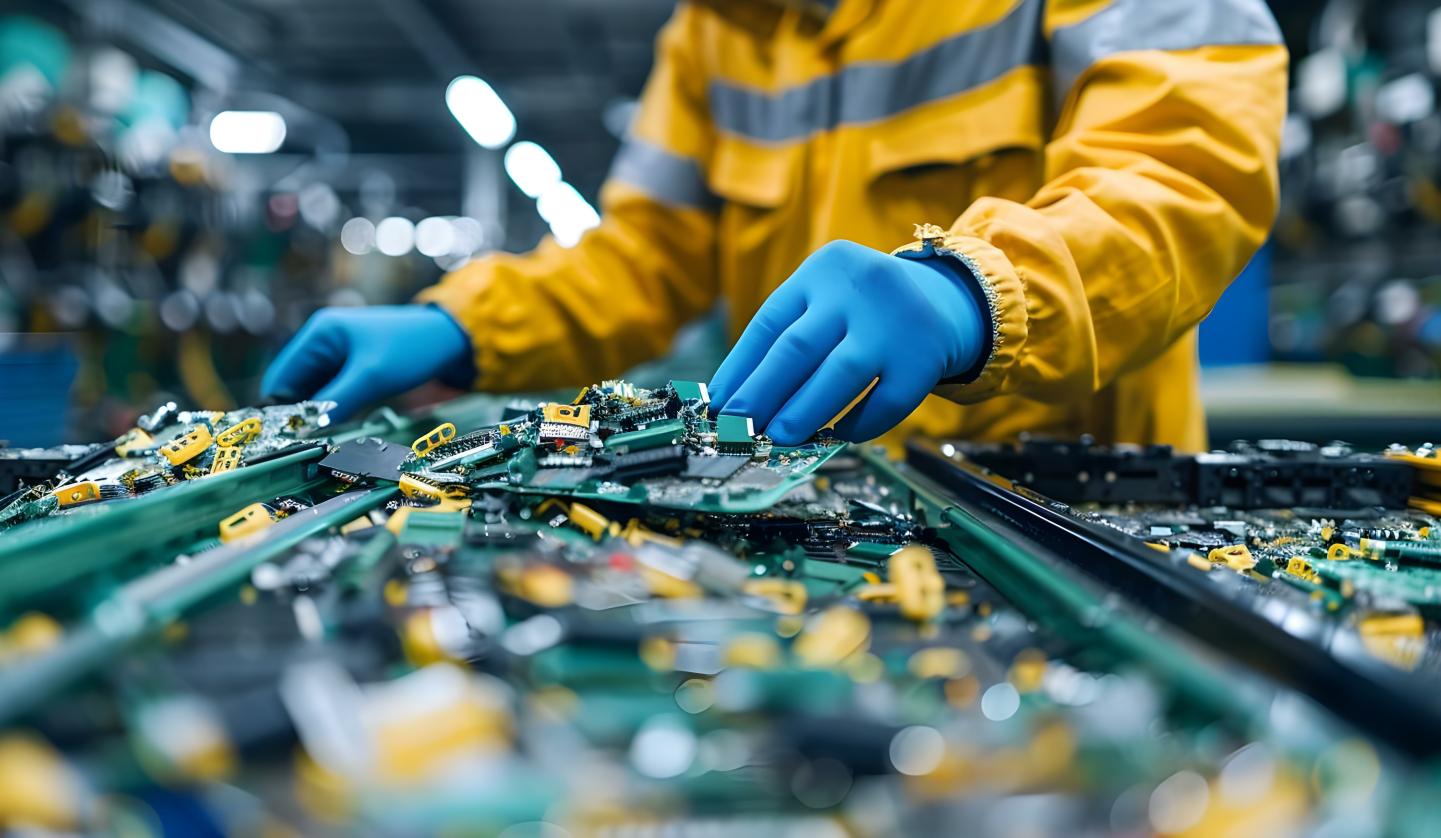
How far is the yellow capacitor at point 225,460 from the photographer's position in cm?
124

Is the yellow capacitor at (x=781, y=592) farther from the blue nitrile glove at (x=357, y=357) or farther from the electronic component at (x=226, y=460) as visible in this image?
the blue nitrile glove at (x=357, y=357)

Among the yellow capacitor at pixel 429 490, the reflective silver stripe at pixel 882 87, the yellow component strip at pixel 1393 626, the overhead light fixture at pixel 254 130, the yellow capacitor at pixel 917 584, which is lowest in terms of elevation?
the yellow component strip at pixel 1393 626

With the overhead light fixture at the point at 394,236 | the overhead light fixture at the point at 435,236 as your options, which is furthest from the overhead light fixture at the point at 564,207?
the overhead light fixture at the point at 394,236

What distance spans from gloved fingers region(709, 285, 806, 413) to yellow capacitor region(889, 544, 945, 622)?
0.53 metres

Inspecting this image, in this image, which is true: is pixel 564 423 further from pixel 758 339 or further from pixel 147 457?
pixel 147 457

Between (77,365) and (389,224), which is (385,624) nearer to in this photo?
(77,365)

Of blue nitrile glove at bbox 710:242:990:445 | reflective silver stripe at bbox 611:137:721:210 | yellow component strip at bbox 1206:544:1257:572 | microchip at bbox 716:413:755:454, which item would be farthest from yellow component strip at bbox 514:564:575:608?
reflective silver stripe at bbox 611:137:721:210

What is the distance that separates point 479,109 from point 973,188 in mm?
8305

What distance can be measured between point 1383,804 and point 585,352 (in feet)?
7.26

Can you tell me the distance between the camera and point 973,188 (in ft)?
6.41

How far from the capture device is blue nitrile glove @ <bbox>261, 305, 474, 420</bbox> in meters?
1.95

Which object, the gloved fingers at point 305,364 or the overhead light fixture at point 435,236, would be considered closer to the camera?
the gloved fingers at point 305,364

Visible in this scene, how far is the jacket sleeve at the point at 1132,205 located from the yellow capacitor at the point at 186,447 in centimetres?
124

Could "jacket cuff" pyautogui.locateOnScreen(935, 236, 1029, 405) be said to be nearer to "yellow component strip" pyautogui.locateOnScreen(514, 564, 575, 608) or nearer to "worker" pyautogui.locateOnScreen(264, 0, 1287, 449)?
"worker" pyautogui.locateOnScreen(264, 0, 1287, 449)
